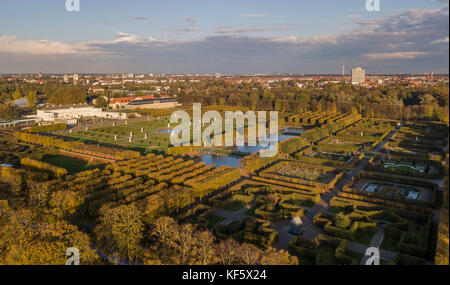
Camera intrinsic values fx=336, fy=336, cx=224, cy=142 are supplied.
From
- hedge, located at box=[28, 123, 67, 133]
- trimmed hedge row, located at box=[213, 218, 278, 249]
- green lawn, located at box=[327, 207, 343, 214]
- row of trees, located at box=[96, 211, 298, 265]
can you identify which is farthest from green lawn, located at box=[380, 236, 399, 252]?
hedge, located at box=[28, 123, 67, 133]

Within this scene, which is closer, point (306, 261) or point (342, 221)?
point (306, 261)

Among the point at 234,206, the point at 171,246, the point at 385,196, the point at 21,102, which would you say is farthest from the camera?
the point at 21,102

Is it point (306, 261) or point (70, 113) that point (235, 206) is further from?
point (70, 113)

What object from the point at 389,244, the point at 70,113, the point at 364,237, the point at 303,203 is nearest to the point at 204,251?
the point at 364,237

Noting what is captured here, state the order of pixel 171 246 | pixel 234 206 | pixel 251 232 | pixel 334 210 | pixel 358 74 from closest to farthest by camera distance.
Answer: pixel 171 246 → pixel 251 232 → pixel 334 210 → pixel 234 206 → pixel 358 74

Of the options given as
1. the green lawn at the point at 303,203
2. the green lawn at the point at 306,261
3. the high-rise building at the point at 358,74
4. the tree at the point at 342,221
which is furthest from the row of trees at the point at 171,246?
the high-rise building at the point at 358,74
